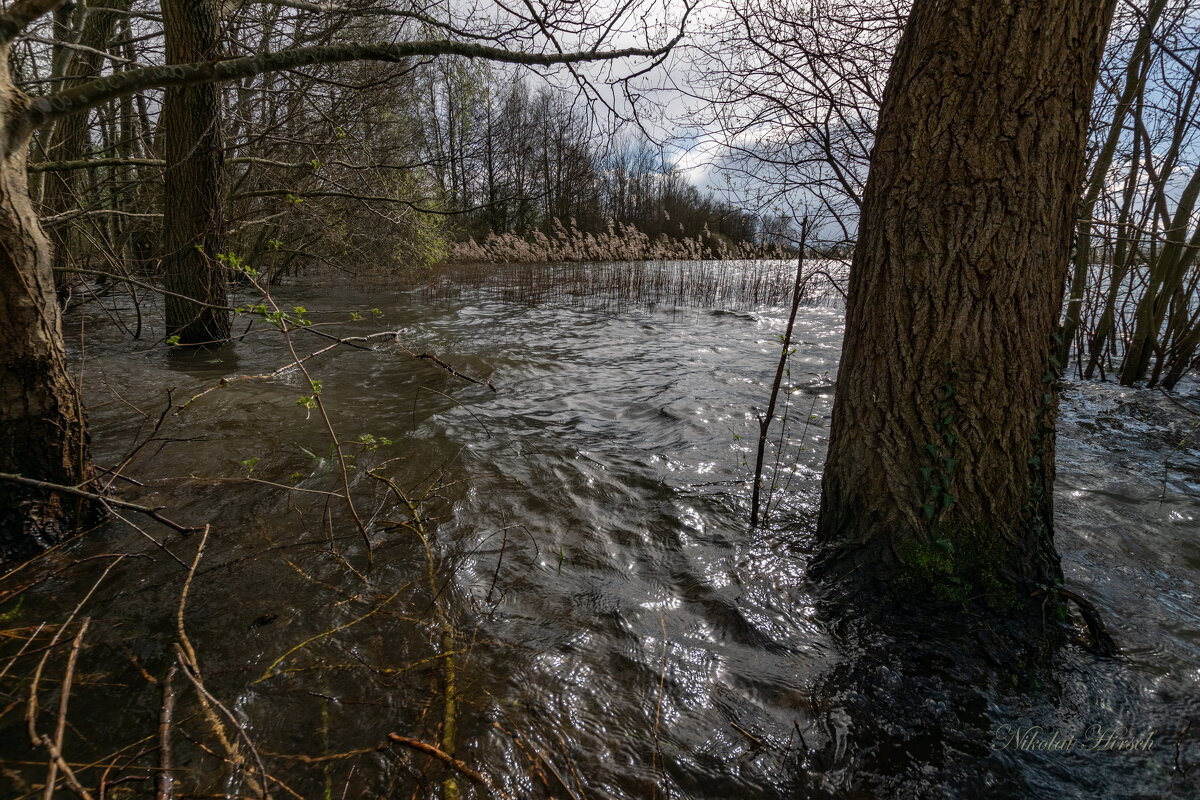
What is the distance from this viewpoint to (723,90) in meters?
3.65

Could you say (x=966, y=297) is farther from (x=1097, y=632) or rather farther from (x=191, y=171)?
(x=191, y=171)

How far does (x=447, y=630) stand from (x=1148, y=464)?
462 centimetres

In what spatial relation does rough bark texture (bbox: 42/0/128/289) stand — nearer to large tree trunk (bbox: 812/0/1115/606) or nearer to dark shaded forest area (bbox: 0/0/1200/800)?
dark shaded forest area (bbox: 0/0/1200/800)

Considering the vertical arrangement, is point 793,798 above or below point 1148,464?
below

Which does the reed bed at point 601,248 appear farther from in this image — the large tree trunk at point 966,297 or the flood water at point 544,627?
the large tree trunk at point 966,297

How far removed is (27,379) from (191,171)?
4095mm

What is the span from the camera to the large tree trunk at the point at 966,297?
172 cm

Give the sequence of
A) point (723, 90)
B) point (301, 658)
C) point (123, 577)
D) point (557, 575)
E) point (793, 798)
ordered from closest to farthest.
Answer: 1. point (793, 798)
2. point (301, 658)
3. point (123, 577)
4. point (557, 575)
5. point (723, 90)

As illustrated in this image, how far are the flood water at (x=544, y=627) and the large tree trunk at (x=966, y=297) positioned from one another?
43cm

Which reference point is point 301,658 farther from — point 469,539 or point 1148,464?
point 1148,464

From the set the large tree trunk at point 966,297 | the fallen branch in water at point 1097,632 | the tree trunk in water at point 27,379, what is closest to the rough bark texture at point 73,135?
the tree trunk in water at point 27,379

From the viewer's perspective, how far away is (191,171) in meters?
5.17

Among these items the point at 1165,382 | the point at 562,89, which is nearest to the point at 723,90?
the point at 562,89

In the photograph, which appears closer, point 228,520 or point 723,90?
point 228,520
